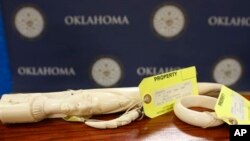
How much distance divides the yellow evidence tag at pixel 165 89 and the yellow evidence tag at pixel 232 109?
86 millimetres

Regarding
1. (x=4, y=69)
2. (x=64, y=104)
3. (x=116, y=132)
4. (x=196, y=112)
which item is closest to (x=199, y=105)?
(x=196, y=112)

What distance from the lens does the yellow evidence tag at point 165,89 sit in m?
0.70

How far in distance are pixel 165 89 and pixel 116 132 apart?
0.16 metres

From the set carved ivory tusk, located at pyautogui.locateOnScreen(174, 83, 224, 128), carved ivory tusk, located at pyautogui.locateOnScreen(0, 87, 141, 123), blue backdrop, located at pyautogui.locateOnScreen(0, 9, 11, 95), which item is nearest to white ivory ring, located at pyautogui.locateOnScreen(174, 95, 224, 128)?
carved ivory tusk, located at pyautogui.locateOnScreen(174, 83, 224, 128)

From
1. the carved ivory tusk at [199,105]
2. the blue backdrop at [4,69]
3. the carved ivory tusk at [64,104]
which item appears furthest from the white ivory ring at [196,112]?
the blue backdrop at [4,69]

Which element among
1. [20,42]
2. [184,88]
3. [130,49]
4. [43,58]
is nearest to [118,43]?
[130,49]

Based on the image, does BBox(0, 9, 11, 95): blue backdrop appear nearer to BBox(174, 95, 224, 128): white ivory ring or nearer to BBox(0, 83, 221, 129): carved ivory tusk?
BBox(0, 83, 221, 129): carved ivory tusk

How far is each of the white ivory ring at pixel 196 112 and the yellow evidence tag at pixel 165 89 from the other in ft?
0.06

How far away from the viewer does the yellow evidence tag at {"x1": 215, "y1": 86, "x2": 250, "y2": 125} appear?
25.3 inches

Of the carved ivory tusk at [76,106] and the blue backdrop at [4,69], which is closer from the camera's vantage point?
the carved ivory tusk at [76,106]

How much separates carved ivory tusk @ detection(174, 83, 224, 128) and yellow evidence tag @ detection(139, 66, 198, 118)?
2 centimetres

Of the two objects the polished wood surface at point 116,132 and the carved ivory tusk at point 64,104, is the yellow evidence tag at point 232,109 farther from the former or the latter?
the carved ivory tusk at point 64,104

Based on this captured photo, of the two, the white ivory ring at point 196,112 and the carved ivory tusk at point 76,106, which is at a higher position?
the carved ivory tusk at point 76,106

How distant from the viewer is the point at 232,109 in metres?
0.67
